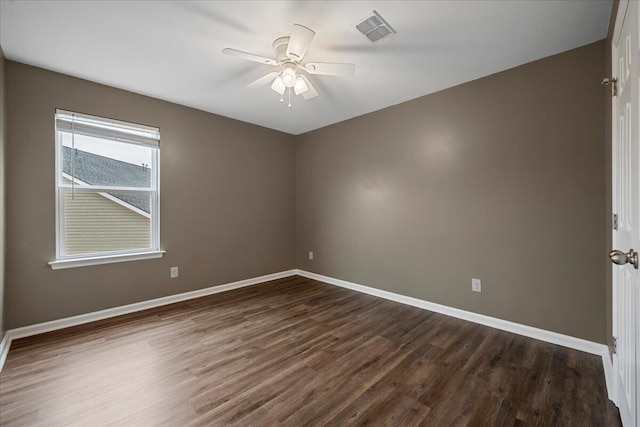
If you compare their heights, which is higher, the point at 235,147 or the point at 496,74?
the point at 496,74

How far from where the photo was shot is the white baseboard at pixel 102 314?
2375 millimetres

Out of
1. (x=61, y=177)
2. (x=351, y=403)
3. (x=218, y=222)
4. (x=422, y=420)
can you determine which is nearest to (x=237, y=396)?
(x=351, y=403)

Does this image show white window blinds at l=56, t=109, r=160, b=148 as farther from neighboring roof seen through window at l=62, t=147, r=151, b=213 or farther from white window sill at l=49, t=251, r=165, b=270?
white window sill at l=49, t=251, r=165, b=270

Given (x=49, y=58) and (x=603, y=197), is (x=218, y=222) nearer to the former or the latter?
(x=49, y=58)

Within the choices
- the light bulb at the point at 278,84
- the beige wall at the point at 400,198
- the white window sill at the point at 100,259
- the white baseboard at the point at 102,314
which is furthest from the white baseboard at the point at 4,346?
the light bulb at the point at 278,84

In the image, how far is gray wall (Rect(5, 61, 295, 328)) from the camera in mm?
2469

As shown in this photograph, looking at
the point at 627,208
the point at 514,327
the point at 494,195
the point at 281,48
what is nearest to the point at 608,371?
the point at 514,327

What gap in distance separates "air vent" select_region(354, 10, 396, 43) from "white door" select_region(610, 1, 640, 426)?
1238mm

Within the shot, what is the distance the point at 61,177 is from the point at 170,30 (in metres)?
1.91

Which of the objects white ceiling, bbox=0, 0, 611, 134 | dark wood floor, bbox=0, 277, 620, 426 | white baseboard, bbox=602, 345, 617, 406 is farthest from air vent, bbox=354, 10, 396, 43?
white baseboard, bbox=602, 345, 617, 406

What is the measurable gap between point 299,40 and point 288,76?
0.36 m

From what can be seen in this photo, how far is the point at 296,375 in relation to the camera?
1.91 meters

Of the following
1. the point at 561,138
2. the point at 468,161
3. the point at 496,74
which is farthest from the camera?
the point at 468,161

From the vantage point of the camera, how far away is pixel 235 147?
3.97 meters
